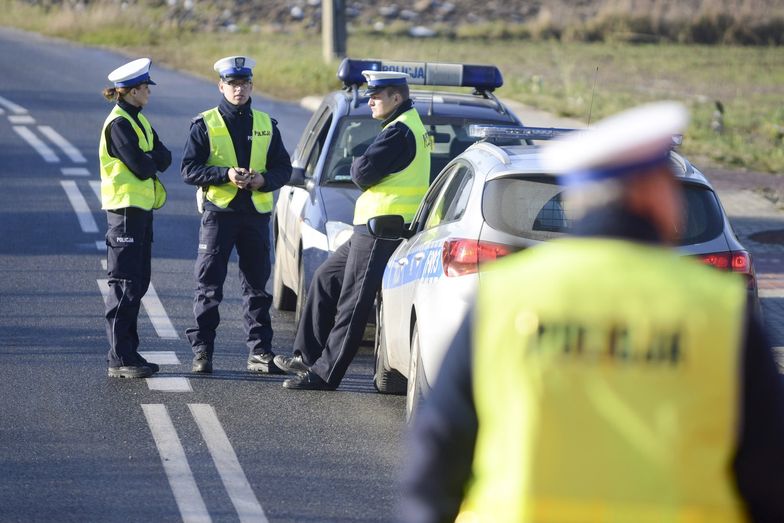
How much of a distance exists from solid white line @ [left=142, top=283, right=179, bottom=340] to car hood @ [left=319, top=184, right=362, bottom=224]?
52.9 inches

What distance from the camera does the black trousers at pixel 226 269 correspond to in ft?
28.3

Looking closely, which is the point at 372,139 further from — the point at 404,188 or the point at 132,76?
the point at 132,76

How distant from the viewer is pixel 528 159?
23.2 ft

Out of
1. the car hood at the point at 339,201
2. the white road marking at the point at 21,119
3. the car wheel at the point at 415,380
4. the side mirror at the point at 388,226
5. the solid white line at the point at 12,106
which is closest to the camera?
the car wheel at the point at 415,380

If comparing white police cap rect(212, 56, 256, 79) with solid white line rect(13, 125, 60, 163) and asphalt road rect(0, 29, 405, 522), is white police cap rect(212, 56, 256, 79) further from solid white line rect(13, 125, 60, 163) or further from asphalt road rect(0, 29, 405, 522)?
solid white line rect(13, 125, 60, 163)

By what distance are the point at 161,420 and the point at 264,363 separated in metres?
1.25

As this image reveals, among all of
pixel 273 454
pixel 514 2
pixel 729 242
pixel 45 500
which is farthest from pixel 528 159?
pixel 514 2

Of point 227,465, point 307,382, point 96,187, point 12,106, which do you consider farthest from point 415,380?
point 12,106

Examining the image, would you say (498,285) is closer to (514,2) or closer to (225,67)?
(225,67)

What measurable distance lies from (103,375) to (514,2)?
46075 mm

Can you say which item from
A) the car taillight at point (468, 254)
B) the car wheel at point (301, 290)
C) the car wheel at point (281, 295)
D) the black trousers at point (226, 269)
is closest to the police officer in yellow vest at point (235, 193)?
the black trousers at point (226, 269)

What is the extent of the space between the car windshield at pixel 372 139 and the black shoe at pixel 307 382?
203cm

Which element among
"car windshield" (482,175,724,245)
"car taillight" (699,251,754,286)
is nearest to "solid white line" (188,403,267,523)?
"car windshield" (482,175,724,245)

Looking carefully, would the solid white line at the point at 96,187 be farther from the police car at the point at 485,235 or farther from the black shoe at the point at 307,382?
the police car at the point at 485,235
